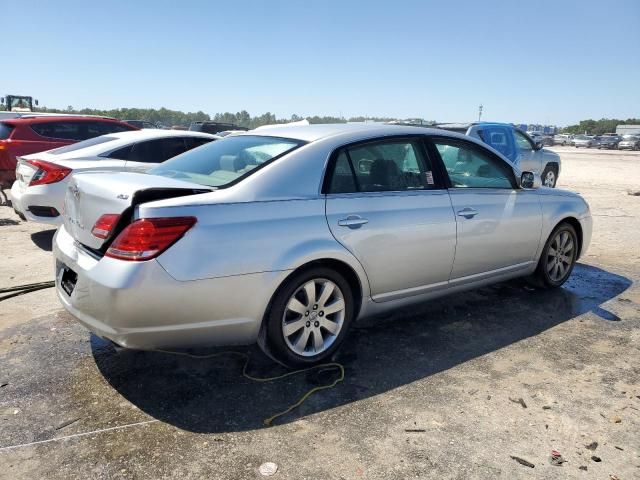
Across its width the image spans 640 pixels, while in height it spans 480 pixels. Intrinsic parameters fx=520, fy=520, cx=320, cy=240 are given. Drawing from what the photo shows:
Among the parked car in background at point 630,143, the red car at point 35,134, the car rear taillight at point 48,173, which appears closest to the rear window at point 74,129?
the red car at point 35,134

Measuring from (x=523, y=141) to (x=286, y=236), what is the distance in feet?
35.4

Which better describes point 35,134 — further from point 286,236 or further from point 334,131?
point 286,236

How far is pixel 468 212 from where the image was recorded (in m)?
4.21

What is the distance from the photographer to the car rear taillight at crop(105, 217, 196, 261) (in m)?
2.81

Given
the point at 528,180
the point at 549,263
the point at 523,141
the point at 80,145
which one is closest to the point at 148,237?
the point at 528,180

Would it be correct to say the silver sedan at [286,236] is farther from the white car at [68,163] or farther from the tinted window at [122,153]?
the tinted window at [122,153]

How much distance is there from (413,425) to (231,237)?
4.81ft

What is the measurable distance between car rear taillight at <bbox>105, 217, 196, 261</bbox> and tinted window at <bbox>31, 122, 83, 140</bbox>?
24.3ft

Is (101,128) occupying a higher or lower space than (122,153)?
higher

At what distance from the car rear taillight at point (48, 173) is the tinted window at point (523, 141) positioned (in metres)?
9.74

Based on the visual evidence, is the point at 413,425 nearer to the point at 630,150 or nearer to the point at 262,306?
the point at 262,306

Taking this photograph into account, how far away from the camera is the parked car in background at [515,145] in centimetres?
1052

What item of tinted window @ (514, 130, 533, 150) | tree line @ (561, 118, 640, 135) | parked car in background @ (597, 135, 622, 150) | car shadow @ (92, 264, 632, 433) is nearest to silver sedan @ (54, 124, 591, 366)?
car shadow @ (92, 264, 632, 433)

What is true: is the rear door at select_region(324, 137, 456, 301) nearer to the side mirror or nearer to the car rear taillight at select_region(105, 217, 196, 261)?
the car rear taillight at select_region(105, 217, 196, 261)
